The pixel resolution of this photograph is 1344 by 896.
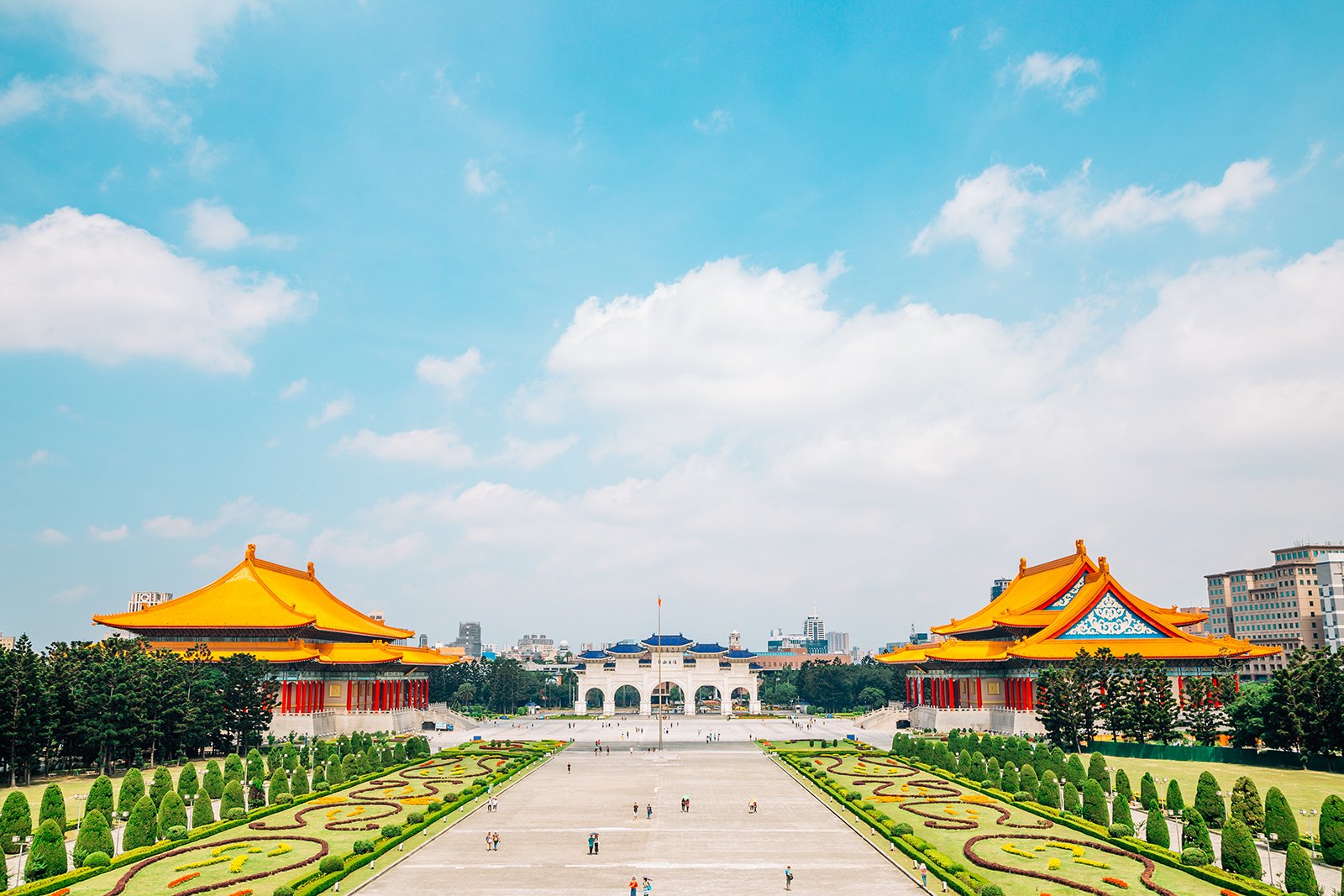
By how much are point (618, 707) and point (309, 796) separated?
9540 cm

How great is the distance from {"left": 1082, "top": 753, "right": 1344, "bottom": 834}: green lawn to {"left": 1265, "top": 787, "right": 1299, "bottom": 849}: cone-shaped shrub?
3.87 m

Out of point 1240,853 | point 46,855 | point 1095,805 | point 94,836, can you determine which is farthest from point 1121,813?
point 46,855

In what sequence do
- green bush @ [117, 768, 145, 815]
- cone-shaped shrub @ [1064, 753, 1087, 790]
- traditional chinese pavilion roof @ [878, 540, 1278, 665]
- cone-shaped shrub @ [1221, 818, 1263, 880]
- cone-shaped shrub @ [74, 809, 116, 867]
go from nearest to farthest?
cone-shaped shrub @ [1221, 818, 1263, 880]
cone-shaped shrub @ [74, 809, 116, 867]
green bush @ [117, 768, 145, 815]
cone-shaped shrub @ [1064, 753, 1087, 790]
traditional chinese pavilion roof @ [878, 540, 1278, 665]

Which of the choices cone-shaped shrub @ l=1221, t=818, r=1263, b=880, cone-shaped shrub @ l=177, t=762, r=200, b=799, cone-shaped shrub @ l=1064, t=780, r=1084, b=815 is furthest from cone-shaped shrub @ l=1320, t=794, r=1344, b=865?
cone-shaped shrub @ l=177, t=762, r=200, b=799

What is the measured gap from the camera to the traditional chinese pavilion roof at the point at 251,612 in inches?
2778

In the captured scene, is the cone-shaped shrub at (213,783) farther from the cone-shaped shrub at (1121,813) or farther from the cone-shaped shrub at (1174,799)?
the cone-shaped shrub at (1174,799)

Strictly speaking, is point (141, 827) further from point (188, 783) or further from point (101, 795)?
point (188, 783)

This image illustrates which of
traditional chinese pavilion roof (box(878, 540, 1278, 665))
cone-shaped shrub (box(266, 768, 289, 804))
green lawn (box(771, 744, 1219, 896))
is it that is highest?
traditional chinese pavilion roof (box(878, 540, 1278, 665))

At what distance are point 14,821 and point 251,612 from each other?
4170 centimetres

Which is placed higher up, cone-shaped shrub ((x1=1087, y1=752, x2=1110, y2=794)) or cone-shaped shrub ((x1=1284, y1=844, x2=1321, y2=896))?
cone-shaped shrub ((x1=1087, y1=752, x2=1110, y2=794))

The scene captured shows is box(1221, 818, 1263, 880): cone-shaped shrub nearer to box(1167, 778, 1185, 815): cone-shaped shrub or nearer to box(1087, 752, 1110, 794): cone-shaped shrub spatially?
box(1167, 778, 1185, 815): cone-shaped shrub

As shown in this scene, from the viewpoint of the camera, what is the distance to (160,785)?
122 feet

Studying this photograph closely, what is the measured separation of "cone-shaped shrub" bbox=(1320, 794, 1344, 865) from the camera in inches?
1146

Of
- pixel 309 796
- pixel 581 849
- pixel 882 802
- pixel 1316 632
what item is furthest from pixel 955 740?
pixel 1316 632
